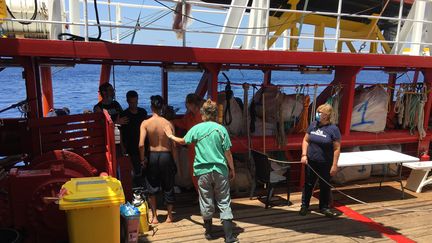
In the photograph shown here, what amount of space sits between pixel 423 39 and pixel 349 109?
2489 millimetres

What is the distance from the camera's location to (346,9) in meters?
11.1

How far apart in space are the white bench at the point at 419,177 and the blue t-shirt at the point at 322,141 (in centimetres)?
225

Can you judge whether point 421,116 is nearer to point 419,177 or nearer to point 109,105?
point 419,177

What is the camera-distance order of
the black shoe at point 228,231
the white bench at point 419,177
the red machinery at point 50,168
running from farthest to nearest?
the white bench at point 419,177
the black shoe at point 228,231
the red machinery at point 50,168

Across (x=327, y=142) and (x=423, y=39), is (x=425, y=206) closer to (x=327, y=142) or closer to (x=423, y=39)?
(x=327, y=142)

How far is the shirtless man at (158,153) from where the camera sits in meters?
4.62

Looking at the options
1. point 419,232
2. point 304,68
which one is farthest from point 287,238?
point 304,68

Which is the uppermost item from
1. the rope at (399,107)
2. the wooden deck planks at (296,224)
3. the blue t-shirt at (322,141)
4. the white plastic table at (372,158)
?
the rope at (399,107)

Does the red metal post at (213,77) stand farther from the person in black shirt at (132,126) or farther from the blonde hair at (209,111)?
the blonde hair at (209,111)

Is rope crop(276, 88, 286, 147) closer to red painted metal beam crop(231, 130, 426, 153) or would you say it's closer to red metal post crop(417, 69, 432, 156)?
red painted metal beam crop(231, 130, 426, 153)

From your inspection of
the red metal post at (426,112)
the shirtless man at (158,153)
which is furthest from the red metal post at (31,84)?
the red metal post at (426,112)

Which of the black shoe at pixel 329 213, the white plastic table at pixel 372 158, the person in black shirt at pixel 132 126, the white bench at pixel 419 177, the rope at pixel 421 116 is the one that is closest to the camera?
the black shoe at pixel 329 213

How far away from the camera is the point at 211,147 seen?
4164 millimetres

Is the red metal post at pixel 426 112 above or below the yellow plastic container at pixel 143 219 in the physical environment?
above
